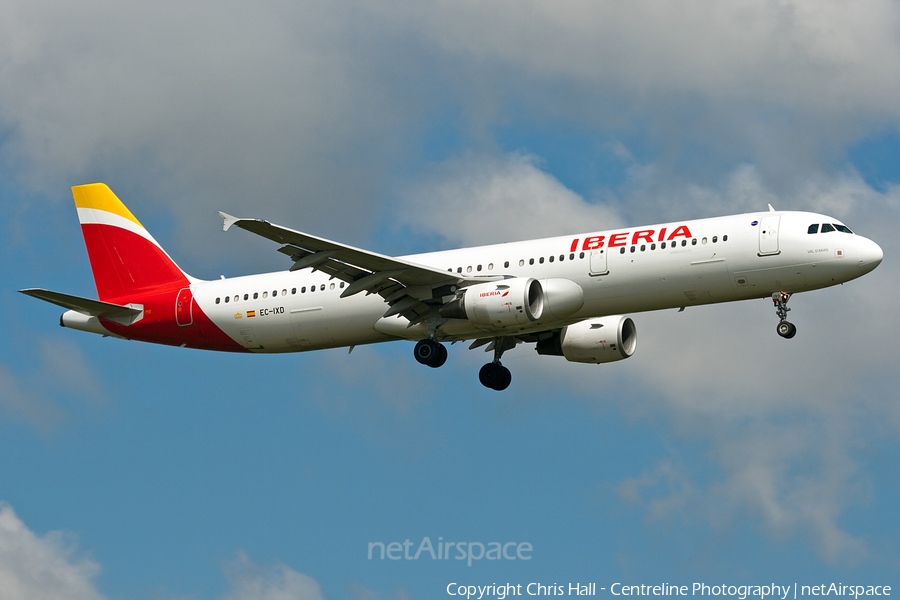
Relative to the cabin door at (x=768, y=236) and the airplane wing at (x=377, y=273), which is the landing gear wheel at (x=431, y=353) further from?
the cabin door at (x=768, y=236)

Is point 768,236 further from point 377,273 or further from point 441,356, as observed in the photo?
point 377,273

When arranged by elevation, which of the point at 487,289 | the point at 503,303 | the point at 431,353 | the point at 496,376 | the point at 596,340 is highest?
the point at 596,340

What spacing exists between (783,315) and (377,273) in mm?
13435

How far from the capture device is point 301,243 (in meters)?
39.4

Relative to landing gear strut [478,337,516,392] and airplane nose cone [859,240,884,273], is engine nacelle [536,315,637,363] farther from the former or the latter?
airplane nose cone [859,240,884,273]

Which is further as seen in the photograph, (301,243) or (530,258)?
(530,258)

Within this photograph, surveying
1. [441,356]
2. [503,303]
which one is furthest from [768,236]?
[441,356]

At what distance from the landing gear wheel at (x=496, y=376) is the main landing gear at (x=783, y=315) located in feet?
37.9

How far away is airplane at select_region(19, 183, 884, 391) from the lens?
39375 millimetres

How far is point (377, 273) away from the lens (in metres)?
41.4

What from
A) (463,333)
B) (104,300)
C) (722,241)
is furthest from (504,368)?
(104,300)

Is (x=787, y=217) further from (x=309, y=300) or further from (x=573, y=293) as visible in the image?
(x=309, y=300)

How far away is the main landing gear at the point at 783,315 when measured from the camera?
39.8 metres

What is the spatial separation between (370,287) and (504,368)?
8086 millimetres
